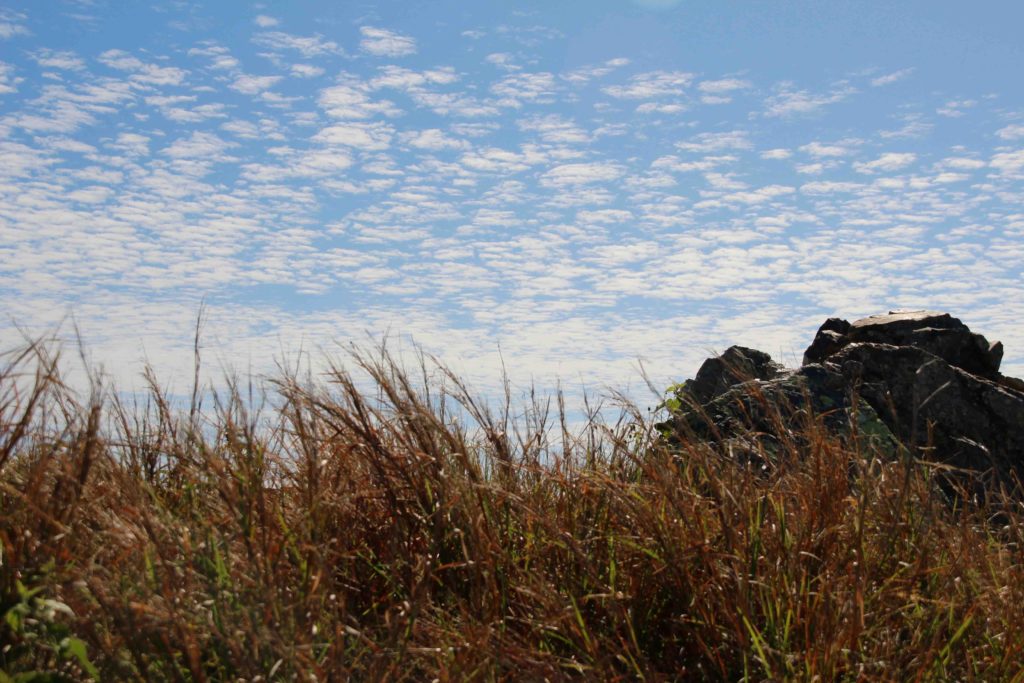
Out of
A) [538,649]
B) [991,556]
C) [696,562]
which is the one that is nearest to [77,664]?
[538,649]

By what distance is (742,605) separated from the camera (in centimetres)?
333

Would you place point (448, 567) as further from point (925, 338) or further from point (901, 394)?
point (925, 338)

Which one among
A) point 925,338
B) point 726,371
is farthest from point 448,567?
point 925,338

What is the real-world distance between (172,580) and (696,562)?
Answer: 1.84 m

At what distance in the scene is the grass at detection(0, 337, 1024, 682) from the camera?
9.73 feet

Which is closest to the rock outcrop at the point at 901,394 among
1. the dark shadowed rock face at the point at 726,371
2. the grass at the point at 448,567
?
the dark shadowed rock face at the point at 726,371

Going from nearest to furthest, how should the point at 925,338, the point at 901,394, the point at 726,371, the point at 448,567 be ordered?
the point at 448,567
the point at 901,394
the point at 726,371
the point at 925,338

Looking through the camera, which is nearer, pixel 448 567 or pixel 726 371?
pixel 448 567

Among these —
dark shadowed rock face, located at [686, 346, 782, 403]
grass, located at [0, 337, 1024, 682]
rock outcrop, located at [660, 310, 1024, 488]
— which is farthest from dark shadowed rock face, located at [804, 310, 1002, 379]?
grass, located at [0, 337, 1024, 682]

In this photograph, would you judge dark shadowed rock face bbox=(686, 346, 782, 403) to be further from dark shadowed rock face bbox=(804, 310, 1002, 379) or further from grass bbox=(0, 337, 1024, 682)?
grass bbox=(0, 337, 1024, 682)

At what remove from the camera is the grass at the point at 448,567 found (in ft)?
9.73

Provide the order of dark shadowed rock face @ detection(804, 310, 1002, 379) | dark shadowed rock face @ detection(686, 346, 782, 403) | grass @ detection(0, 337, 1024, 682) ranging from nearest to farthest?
1. grass @ detection(0, 337, 1024, 682)
2. dark shadowed rock face @ detection(686, 346, 782, 403)
3. dark shadowed rock face @ detection(804, 310, 1002, 379)

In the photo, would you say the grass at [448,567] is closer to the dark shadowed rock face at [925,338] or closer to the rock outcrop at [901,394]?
the rock outcrop at [901,394]

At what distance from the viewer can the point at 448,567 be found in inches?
141
